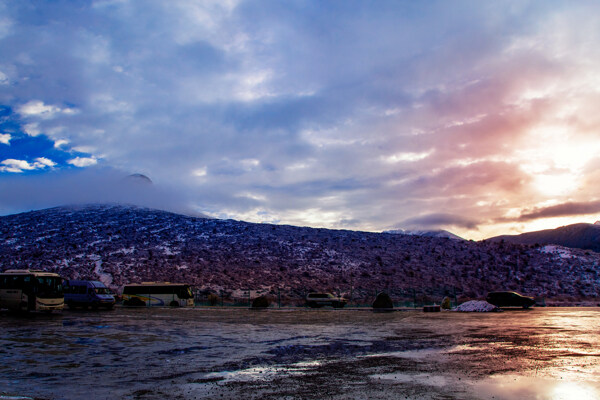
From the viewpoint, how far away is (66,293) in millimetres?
40875

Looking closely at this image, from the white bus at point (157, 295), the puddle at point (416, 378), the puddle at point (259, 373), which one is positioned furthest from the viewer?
the white bus at point (157, 295)

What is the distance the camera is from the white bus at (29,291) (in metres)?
30.2

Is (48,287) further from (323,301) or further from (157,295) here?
(323,301)

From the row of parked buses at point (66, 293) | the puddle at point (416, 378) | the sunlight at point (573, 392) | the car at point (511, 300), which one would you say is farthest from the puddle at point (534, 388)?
the car at point (511, 300)

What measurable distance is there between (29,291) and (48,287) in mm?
1132

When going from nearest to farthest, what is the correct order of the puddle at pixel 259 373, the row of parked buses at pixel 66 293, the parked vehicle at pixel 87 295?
the puddle at pixel 259 373 → the row of parked buses at pixel 66 293 → the parked vehicle at pixel 87 295

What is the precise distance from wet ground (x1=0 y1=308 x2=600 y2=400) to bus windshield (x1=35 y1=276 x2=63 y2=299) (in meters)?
13.7

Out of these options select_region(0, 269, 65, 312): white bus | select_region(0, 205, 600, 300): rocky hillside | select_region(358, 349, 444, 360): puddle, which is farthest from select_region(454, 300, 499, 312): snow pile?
→ select_region(0, 269, 65, 312): white bus

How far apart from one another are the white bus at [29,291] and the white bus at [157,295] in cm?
1414

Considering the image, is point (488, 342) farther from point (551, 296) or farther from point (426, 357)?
point (551, 296)

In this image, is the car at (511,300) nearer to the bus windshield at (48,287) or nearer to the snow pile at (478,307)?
the snow pile at (478,307)

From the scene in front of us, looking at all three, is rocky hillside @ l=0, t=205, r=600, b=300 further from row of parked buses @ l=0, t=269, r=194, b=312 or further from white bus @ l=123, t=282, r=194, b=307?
row of parked buses @ l=0, t=269, r=194, b=312

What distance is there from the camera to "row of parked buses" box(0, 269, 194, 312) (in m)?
30.4

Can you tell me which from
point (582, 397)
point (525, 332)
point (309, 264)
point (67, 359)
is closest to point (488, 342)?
point (525, 332)
